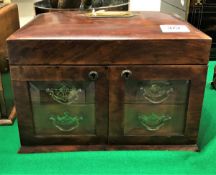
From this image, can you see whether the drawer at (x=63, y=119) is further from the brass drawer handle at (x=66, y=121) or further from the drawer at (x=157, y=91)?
the drawer at (x=157, y=91)

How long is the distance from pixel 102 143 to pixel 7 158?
28 cm

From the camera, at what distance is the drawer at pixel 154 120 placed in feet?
2.58

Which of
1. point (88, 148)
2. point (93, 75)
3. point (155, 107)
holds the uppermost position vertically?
point (93, 75)

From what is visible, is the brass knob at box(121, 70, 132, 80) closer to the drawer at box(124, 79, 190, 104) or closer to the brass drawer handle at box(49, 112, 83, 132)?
the drawer at box(124, 79, 190, 104)

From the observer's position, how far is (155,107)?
31.0 inches

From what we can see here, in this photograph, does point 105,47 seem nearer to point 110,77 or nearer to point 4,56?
point 110,77

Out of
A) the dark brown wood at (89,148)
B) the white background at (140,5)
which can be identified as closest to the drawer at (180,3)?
the white background at (140,5)

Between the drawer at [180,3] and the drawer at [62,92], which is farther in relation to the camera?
the drawer at [180,3]

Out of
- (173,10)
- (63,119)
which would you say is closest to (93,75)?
(63,119)

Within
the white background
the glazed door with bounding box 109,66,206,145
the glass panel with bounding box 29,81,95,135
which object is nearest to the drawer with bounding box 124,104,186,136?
the glazed door with bounding box 109,66,206,145

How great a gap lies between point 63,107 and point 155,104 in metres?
0.26

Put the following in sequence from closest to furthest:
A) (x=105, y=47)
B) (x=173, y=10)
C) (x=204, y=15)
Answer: (x=105, y=47) → (x=204, y=15) → (x=173, y=10)

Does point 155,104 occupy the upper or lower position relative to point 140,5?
lower

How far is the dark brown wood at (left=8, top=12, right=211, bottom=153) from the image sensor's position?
70 centimetres
